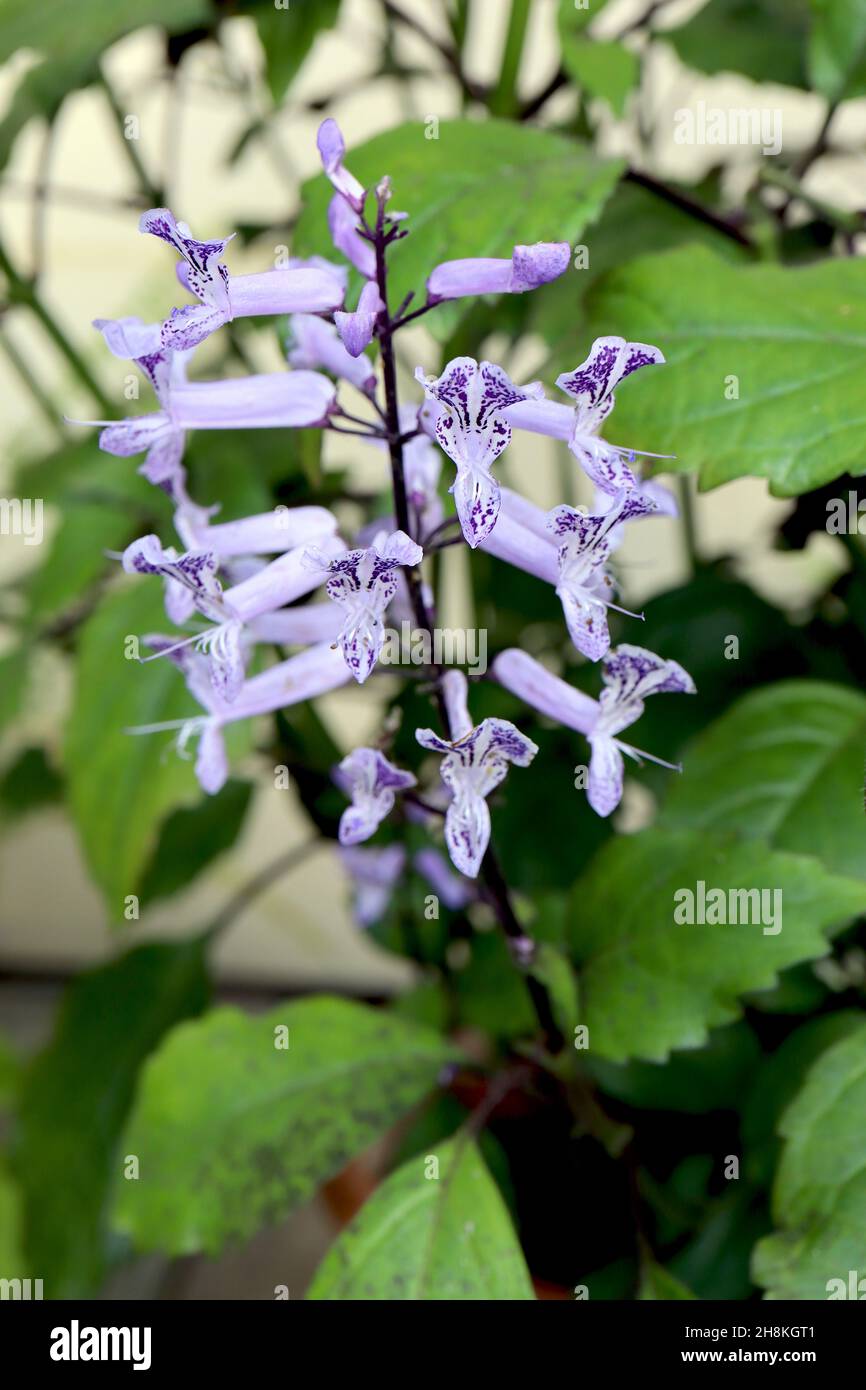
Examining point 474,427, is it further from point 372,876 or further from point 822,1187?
point 372,876

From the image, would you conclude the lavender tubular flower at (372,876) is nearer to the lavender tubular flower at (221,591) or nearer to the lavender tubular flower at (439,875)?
the lavender tubular flower at (439,875)

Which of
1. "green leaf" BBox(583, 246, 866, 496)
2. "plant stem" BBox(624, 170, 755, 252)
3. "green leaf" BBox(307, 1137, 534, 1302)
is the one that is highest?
"plant stem" BBox(624, 170, 755, 252)

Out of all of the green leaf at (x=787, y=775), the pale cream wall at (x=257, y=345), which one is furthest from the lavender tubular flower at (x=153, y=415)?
the pale cream wall at (x=257, y=345)

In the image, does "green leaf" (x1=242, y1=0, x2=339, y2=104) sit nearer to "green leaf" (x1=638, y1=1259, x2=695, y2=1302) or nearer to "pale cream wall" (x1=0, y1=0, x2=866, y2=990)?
"pale cream wall" (x1=0, y1=0, x2=866, y2=990)

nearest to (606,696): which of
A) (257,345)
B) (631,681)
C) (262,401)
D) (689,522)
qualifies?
A: (631,681)

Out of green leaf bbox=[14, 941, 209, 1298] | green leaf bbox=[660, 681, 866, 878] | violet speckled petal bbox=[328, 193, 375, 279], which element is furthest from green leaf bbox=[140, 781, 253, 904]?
violet speckled petal bbox=[328, 193, 375, 279]
